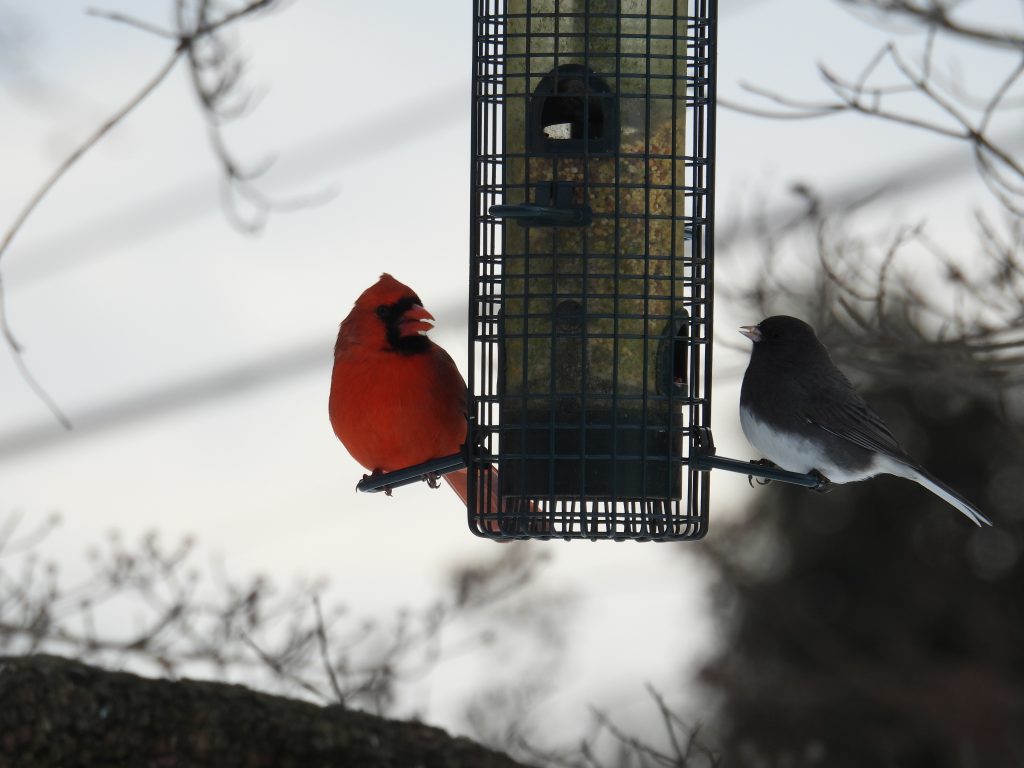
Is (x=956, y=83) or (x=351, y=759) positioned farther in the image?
(x=956, y=83)

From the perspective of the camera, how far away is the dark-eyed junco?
650 centimetres

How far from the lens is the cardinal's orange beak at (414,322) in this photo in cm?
598

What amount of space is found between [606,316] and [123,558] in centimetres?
268

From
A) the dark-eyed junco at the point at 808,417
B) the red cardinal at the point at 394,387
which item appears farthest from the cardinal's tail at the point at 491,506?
the dark-eyed junco at the point at 808,417

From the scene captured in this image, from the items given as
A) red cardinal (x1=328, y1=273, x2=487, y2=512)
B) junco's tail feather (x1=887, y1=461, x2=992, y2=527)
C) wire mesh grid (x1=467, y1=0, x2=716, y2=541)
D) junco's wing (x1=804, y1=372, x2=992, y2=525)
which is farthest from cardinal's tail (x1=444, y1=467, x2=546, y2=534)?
junco's tail feather (x1=887, y1=461, x2=992, y2=527)

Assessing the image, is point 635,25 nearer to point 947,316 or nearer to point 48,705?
point 947,316

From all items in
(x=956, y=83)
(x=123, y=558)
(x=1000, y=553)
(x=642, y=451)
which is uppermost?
(x=956, y=83)

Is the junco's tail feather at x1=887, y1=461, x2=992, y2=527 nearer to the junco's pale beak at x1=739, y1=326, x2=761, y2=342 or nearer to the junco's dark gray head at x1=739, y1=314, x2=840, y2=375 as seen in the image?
the junco's dark gray head at x1=739, y1=314, x2=840, y2=375

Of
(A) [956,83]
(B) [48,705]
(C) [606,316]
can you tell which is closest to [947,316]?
(A) [956,83]

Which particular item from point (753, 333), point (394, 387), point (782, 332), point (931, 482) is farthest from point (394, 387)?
point (931, 482)

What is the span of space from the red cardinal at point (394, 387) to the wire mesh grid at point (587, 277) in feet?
1.13

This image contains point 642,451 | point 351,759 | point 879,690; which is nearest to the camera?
point 351,759

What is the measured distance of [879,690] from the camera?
11.9 m

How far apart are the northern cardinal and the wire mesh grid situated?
0.35 meters
